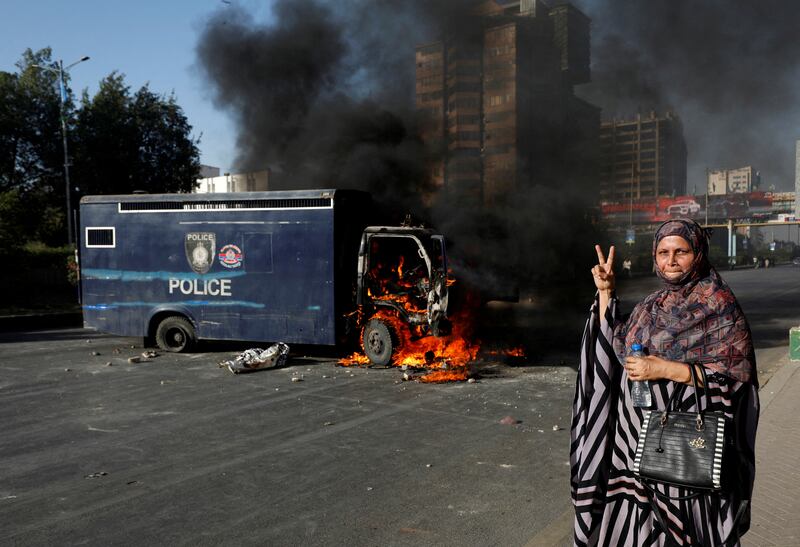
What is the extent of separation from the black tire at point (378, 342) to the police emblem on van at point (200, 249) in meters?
3.19

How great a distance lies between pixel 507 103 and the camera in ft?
61.2

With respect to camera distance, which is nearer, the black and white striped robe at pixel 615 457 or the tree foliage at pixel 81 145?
the black and white striped robe at pixel 615 457

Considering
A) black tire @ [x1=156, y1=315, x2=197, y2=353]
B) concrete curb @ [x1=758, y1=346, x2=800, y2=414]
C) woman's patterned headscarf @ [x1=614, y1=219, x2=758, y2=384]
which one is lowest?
concrete curb @ [x1=758, y1=346, x2=800, y2=414]

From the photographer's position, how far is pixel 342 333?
1023 cm

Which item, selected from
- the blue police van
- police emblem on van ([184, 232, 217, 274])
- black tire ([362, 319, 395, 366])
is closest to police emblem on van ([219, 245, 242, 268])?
the blue police van

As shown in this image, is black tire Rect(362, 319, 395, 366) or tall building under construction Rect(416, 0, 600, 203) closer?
black tire Rect(362, 319, 395, 366)

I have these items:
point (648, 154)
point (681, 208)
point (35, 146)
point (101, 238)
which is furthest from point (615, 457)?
point (35, 146)

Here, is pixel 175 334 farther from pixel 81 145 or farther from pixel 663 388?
pixel 81 145

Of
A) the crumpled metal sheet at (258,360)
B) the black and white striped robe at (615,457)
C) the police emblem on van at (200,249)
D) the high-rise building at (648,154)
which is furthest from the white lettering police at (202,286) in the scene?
the high-rise building at (648,154)

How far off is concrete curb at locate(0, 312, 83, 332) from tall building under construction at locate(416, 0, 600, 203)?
1131 cm

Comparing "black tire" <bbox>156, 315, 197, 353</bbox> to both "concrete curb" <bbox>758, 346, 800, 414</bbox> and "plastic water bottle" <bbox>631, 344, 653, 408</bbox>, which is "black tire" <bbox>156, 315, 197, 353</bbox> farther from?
"plastic water bottle" <bbox>631, 344, 653, 408</bbox>

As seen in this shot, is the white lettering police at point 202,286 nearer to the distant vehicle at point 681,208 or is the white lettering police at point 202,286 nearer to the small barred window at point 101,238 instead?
the small barred window at point 101,238

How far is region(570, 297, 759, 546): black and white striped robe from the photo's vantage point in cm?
241

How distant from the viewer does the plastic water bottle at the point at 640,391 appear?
2.49m
